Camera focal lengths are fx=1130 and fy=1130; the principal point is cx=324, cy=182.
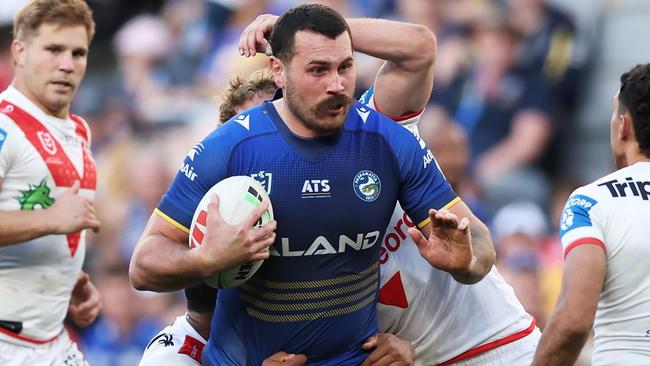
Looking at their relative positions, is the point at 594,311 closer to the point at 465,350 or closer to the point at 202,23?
the point at 465,350

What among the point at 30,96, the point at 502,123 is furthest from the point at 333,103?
the point at 502,123

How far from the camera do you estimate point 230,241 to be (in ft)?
15.0

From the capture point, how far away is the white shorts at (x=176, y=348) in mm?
5770

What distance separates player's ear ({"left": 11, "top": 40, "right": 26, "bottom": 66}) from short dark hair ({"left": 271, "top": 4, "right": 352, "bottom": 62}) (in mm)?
2301

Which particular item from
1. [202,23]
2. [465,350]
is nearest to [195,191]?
[465,350]

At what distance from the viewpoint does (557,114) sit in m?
10.8

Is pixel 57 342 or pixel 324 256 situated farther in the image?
pixel 57 342

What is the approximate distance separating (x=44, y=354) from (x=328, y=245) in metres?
2.36

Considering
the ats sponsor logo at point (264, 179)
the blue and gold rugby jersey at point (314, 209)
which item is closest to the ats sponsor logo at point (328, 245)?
the blue and gold rugby jersey at point (314, 209)

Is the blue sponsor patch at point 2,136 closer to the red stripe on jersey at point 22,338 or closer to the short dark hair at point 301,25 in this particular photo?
the red stripe on jersey at point 22,338

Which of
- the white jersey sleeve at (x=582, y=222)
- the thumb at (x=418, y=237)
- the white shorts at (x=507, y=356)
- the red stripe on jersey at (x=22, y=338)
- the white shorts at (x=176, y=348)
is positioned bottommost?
the red stripe on jersey at (x=22, y=338)

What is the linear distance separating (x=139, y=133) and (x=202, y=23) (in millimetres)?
1428

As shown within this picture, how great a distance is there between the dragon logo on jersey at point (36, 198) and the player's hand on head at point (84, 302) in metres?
0.68

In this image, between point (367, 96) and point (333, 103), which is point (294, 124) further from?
point (367, 96)
